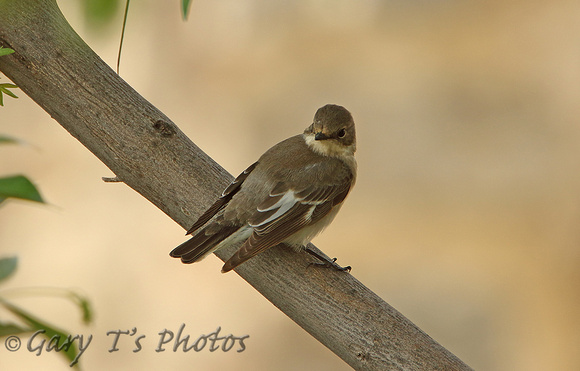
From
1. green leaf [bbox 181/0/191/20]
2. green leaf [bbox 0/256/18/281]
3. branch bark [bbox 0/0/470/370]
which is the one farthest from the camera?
branch bark [bbox 0/0/470/370]

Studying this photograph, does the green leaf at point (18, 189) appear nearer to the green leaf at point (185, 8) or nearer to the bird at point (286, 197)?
the green leaf at point (185, 8)

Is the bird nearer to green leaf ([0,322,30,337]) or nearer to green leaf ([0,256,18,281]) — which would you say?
green leaf ([0,256,18,281])

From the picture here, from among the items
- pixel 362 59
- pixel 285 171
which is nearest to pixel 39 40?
pixel 285 171

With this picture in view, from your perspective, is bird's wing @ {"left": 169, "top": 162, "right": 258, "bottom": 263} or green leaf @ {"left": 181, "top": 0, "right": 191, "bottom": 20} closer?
green leaf @ {"left": 181, "top": 0, "right": 191, "bottom": 20}

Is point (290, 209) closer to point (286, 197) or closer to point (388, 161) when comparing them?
point (286, 197)

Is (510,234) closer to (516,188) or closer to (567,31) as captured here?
(516,188)

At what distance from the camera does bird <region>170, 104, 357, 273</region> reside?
2.55m

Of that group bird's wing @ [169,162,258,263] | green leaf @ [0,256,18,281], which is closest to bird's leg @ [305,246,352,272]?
bird's wing @ [169,162,258,263]

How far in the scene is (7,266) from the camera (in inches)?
54.4

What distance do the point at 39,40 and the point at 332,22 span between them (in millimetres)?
4405

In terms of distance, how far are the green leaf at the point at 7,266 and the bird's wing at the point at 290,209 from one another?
1.18m

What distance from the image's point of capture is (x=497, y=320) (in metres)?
5.88

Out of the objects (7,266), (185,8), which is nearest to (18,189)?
(7,266)

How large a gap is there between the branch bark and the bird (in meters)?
0.15
